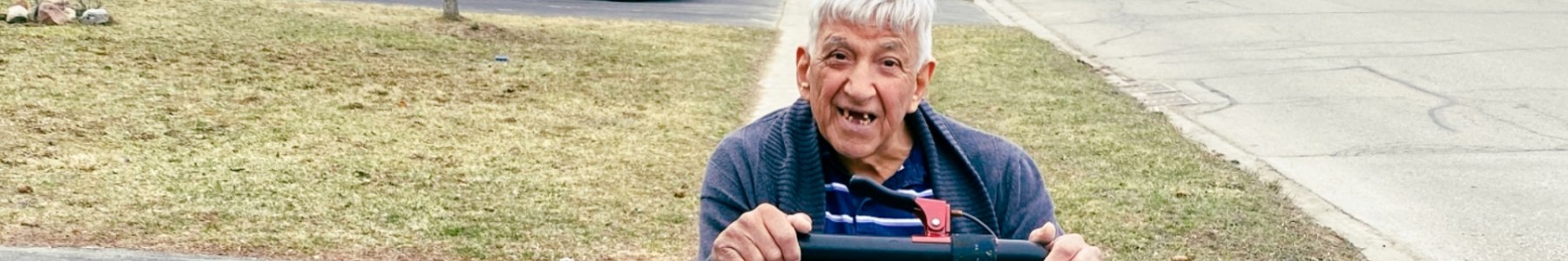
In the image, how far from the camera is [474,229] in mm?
6086

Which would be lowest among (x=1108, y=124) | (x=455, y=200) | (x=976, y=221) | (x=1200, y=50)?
(x=1200, y=50)

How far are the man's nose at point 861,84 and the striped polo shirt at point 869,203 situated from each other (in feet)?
0.36

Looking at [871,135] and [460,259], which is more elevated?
[871,135]

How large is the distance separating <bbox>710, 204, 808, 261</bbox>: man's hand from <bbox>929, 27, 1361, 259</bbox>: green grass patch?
4026 mm

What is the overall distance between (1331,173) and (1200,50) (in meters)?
6.84

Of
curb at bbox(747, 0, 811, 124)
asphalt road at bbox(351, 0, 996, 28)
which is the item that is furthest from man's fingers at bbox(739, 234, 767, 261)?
asphalt road at bbox(351, 0, 996, 28)

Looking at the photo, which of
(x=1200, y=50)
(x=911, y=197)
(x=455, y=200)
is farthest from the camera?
(x=1200, y=50)

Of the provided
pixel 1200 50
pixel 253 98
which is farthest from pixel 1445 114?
pixel 253 98

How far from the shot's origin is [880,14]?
7.73 feet

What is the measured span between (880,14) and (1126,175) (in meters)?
5.50

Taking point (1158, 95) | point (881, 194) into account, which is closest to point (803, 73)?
point (881, 194)

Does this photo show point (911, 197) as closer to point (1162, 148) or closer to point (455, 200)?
point (455, 200)

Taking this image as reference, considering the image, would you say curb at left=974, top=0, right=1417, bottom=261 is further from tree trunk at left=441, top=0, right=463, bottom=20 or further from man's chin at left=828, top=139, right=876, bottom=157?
tree trunk at left=441, top=0, right=463, bottom=20

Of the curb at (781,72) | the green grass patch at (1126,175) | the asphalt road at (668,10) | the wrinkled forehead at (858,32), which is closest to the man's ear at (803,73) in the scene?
the wrinkled forehead at (858,32)
